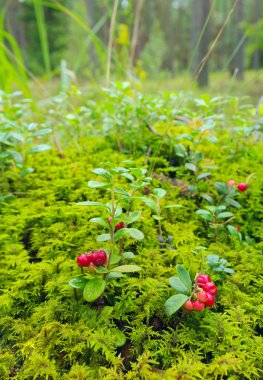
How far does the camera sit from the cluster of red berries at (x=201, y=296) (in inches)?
39.7

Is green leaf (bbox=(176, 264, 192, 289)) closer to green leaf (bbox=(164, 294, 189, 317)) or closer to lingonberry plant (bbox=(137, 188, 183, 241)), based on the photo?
green leaf (bbox=(164, 294, 189, 317))

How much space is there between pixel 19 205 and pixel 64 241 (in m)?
0.39

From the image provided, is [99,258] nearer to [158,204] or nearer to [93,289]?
[93,289]

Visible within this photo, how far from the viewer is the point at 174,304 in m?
1.00

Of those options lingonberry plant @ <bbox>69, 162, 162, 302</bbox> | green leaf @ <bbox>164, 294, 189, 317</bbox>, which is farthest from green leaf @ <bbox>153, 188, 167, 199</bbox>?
green leaf @ <bbox>164, 294, 189, 317</bbox>

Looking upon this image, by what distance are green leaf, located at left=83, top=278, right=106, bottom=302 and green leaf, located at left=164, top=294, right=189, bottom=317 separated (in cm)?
20

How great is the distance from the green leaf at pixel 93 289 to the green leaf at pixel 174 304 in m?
0.20

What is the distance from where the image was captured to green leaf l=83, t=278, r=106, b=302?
100 centimetres

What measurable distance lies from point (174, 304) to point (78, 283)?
30 cm

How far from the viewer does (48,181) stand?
1.76 meters

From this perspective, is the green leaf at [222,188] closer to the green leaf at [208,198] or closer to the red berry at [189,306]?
the green leaf at [208,198]

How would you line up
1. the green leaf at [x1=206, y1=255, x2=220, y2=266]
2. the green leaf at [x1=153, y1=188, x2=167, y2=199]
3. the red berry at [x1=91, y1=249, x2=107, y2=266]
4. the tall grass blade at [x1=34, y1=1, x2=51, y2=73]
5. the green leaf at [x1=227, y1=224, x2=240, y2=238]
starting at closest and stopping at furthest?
1. the red berry at [x1=91, y1=249, x2=107, y2=266]
2. the green leaf at [x1=206, y1=255, x2=220, y2=266]
3. the green leaf at [x1=153, y1=188, x2=167, y2=199]
4. the green leaf at [x1=227, y1=224, x2=240, y2=238]
5. the tall grass blade at [x1=34, y1=1, x2=51, y2=73]

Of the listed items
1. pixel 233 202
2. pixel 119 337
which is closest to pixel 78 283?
pixel 119 337

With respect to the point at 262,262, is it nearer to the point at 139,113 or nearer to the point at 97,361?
the point at 97,361
